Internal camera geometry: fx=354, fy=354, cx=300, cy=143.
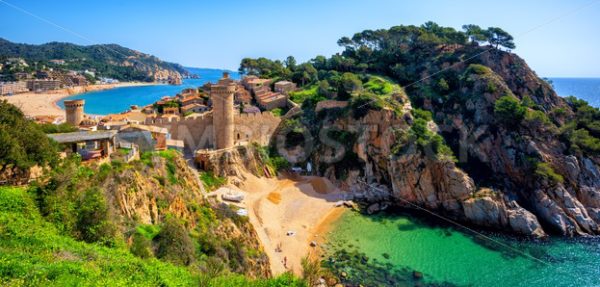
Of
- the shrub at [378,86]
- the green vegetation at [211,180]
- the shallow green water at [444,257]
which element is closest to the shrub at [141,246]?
the shallow green water at [444,257]

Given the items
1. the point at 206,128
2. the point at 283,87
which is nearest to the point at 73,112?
the point at 206,128

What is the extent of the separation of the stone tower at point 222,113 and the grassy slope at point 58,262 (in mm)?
15274

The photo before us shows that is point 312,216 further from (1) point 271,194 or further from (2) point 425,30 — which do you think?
(2) point 425,30

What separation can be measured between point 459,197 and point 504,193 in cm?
376

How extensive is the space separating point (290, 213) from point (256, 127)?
8.84m

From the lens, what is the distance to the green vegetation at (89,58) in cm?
13186

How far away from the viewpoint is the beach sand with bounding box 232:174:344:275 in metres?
21.2

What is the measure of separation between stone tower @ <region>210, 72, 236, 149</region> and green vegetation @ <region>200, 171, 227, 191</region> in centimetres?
264

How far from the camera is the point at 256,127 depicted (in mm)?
30906

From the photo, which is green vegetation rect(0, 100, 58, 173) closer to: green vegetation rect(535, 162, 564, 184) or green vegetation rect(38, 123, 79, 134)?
green vegetation rect(38, 123, 79, 134)

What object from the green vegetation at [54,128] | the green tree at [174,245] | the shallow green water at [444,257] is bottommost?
the shallow green water at [444,257]

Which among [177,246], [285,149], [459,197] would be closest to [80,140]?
[177,246]

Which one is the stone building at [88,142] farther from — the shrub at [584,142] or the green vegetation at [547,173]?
the shrub at [584,142]

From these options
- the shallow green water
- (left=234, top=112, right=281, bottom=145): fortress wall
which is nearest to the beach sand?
the shallow green water
